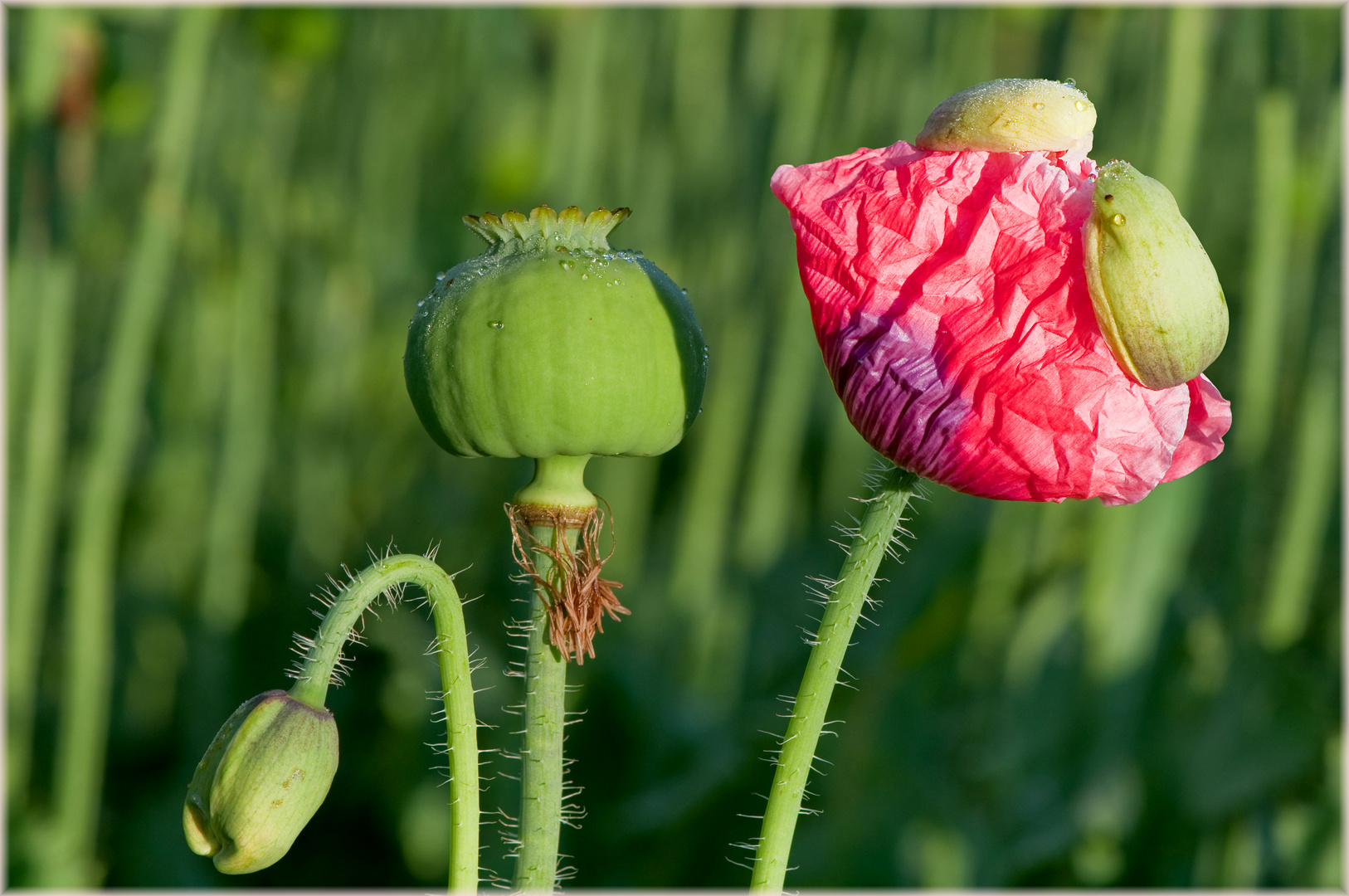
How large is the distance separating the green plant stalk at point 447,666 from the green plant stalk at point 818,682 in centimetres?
7

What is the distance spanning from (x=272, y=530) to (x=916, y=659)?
2.51 feet

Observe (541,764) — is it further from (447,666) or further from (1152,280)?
(1152,280)

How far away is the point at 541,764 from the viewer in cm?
30

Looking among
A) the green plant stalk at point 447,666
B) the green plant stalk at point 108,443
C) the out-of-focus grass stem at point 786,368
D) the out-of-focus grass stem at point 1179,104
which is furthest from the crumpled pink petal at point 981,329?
the out-of-focus grass stem at point 786,368

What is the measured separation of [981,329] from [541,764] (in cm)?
15

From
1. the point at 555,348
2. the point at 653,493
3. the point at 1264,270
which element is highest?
the point at 1264,270

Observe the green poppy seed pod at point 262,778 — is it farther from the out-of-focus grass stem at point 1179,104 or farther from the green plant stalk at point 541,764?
the out-of-focus grass stem at point 1179,104

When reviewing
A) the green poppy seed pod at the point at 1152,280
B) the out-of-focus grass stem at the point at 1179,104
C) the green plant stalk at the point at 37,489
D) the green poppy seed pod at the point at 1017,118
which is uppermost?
the out-of-focus grass stem at the point at 1179,104

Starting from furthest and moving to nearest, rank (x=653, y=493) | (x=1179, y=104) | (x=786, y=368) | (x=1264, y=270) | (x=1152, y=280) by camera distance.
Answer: (x=653, y=493) → (x=786, y=368) → (x=1264, y=270) → (x=1179, y=104) → (x=1152, y=280)

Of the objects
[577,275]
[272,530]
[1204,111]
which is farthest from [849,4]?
[577,275]

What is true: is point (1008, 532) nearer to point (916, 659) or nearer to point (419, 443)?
point (916, 659)

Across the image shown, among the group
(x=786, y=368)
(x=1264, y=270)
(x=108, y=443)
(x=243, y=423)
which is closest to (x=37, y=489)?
(x=108, y=443)

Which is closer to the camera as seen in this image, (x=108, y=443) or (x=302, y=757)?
(x=302, y=757)

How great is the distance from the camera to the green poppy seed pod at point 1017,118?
10.9 inches
